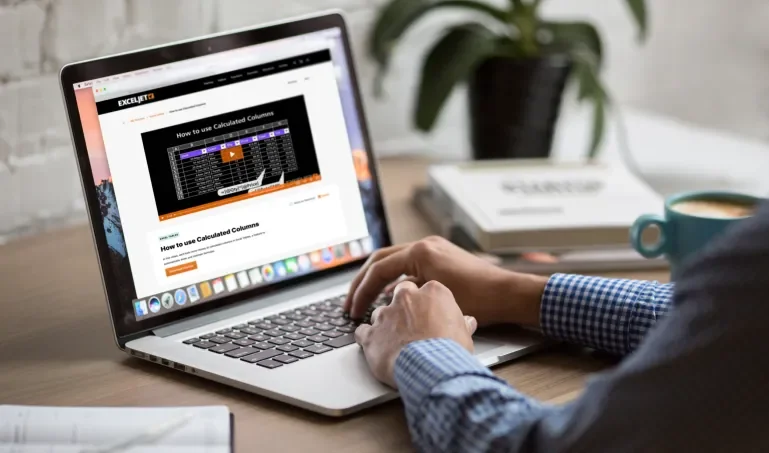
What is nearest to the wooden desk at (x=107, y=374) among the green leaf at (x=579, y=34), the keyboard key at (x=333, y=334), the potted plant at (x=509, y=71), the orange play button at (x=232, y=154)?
the keyboard key at (x=333, y=334)

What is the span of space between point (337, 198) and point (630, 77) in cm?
110

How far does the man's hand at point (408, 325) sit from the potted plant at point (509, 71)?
1.97 ft

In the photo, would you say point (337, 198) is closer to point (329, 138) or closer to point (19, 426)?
point (329, 138)

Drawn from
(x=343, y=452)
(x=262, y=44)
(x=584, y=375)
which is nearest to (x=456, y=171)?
(x=262, y=44)

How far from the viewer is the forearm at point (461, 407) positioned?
72cm

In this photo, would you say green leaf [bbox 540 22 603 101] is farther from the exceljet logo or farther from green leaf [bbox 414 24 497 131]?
the exceljet logo

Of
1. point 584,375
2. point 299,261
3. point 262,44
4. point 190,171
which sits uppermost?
point 262,44

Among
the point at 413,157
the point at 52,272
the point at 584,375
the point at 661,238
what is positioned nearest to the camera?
the point at 584,375

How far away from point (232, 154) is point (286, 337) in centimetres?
21

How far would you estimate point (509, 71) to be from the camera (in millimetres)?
1454

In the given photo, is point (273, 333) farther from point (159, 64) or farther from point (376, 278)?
point (159, 64)

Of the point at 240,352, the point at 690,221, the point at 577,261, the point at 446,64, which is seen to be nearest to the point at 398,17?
the point at 446,64

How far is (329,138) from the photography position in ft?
3.66

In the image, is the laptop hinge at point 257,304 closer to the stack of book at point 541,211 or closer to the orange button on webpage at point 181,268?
the orange button on webpage at point 181,268
